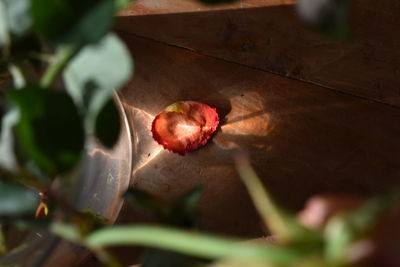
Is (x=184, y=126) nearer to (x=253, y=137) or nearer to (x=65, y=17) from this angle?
(x=253, y=137)

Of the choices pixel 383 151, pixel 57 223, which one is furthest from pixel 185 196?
pixel 383 151

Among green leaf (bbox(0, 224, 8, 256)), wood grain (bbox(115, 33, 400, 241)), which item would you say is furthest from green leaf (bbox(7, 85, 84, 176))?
wood grain (bbox(115, 33, 400, 241))

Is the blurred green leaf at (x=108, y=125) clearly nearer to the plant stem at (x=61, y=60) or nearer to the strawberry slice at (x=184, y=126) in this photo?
the plant stem at (x=61, y=60)

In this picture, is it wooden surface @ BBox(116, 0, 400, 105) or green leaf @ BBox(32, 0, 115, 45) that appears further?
wooden surface @ BBox(116, 0, 400, 105)

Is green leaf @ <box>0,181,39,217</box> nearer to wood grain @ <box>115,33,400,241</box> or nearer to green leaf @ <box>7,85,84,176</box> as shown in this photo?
green leaf @ <box>7,85,84,176</box>

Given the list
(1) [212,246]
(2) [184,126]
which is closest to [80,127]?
(1) [212,246]

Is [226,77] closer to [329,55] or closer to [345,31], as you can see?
[329,55]

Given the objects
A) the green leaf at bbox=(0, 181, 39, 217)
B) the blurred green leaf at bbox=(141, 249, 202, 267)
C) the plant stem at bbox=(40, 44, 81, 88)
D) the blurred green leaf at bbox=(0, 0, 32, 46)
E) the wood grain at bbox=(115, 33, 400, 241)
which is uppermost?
the blurred green leaf at bbox=(0, 0, 32, 46)
